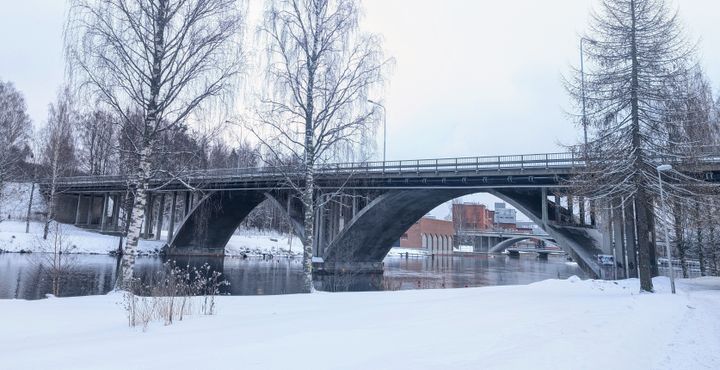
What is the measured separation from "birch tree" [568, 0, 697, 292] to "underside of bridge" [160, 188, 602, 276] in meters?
10.2

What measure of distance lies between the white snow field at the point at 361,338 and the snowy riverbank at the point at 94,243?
22.8m

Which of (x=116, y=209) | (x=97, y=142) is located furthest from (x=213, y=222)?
(x=97, y=142)

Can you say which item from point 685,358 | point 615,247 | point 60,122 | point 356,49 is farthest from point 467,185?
point 60,122

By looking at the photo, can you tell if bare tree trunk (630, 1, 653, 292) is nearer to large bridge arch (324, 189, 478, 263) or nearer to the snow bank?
large bridge arch (324, 189, 478, 263)

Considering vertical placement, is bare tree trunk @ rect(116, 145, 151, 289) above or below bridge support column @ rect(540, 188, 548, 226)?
below

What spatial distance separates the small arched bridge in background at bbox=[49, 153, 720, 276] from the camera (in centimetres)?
2631

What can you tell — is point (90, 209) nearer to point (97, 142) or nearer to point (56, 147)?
point (56, 147)

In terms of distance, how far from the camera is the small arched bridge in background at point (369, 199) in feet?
86.3

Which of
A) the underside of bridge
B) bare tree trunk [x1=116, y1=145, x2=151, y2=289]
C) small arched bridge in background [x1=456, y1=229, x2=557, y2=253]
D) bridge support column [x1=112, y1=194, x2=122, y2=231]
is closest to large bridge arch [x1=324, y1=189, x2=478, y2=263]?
the underside of bridge

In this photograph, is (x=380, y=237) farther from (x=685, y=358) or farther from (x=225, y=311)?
(x=685, y=358)

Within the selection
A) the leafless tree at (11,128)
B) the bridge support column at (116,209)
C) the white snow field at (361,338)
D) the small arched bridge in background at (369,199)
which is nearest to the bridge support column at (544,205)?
the small arched bridge in background at (369,199)

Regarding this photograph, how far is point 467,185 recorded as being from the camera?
101 ft

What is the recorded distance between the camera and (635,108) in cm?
1638

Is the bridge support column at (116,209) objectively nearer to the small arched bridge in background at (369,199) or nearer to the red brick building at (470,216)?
the small arched bridge in background at (369,199)
